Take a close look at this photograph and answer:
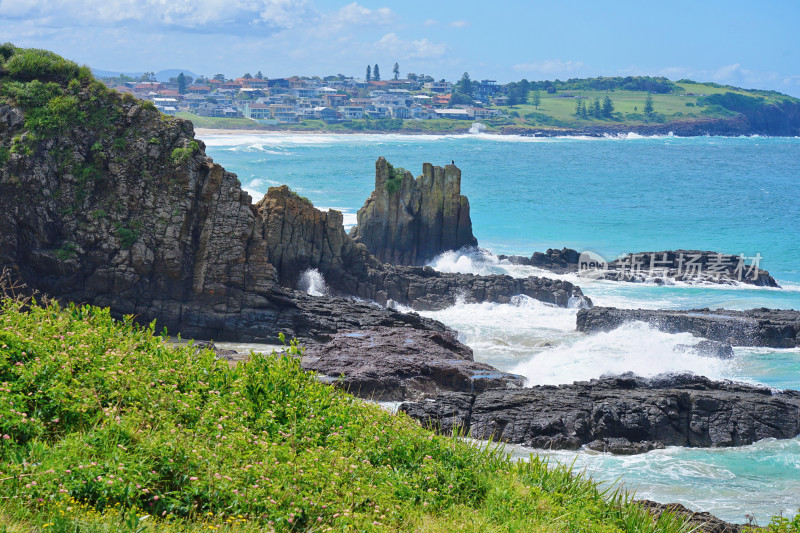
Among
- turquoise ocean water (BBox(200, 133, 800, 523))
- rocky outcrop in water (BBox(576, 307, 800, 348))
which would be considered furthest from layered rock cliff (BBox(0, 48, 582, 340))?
rocky outcrop in water (BBox(576, 307, 800, 348))

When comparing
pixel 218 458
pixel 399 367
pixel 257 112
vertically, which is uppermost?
pixel 257 112

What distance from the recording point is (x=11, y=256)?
23.4m

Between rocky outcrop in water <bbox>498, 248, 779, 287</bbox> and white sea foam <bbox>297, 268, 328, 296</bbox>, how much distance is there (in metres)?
15.1

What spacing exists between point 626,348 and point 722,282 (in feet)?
50.8

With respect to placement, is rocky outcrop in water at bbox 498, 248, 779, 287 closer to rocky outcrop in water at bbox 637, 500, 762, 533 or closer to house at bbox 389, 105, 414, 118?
rocky outcrop in water at bbox 637, 500, 762, 533

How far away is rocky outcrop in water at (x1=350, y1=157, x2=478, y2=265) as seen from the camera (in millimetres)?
39375

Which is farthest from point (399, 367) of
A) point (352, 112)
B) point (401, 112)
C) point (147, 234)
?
point (401, 112)

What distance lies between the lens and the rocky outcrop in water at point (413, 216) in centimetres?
3938

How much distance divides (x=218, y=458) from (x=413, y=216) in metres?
31.9

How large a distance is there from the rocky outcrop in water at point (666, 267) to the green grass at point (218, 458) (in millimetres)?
30047

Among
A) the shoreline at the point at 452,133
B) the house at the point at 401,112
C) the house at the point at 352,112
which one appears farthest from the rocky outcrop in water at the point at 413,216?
the house at the point at 401,112

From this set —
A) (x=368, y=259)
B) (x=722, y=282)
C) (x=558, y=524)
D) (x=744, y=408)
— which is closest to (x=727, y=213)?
(x=722, y=282)

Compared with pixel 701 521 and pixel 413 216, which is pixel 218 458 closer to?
pixel 701 521

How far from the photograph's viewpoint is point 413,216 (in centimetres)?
4059
